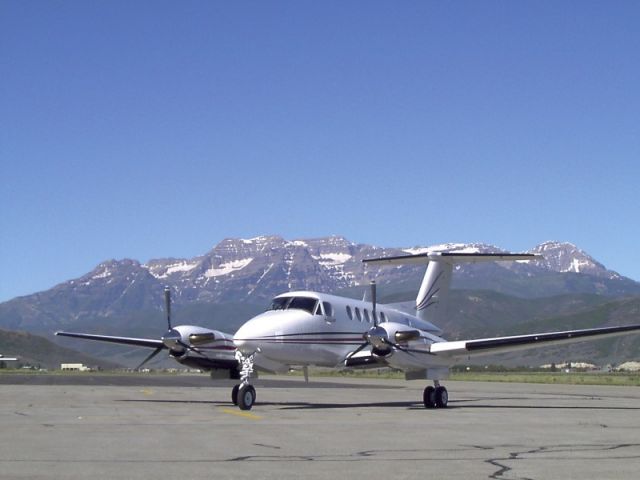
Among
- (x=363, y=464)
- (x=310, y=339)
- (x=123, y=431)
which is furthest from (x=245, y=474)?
(x=310, y=339)

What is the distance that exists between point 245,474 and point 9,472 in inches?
125

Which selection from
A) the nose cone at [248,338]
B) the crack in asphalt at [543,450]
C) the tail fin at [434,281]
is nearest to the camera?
the crack in asphalt at [543,450]

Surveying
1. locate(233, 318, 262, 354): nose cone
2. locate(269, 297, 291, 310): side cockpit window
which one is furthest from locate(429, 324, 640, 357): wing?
locate(233, 318, 262, 354): nose cone

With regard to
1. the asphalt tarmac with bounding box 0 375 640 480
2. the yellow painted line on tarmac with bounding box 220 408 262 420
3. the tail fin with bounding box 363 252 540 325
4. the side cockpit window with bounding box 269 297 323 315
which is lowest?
the asphalt tarmac with bounding box 0 375 640 480

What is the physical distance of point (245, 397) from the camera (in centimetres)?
2694

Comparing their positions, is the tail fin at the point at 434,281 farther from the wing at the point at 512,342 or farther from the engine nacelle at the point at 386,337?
the engine nacelle at the point at 386,337

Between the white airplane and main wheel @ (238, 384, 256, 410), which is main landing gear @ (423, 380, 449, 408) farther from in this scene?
main wheel @ (238, 384, 256, 410)

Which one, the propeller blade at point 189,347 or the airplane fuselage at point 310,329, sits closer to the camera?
the airplane fuselage at point 310,329

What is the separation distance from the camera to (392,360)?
28.6m

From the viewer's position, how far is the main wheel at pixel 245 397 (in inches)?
1056

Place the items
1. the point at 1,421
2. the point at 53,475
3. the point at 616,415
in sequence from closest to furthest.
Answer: the point at 53,475 < the point at 1,421 < the point at 616,415

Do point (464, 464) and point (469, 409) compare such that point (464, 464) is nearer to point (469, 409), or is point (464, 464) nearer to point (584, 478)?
point (584, 478)

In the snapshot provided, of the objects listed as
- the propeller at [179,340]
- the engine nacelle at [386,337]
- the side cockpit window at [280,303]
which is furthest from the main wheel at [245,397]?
the propeller at [179,340]

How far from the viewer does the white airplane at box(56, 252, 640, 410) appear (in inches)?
1092
